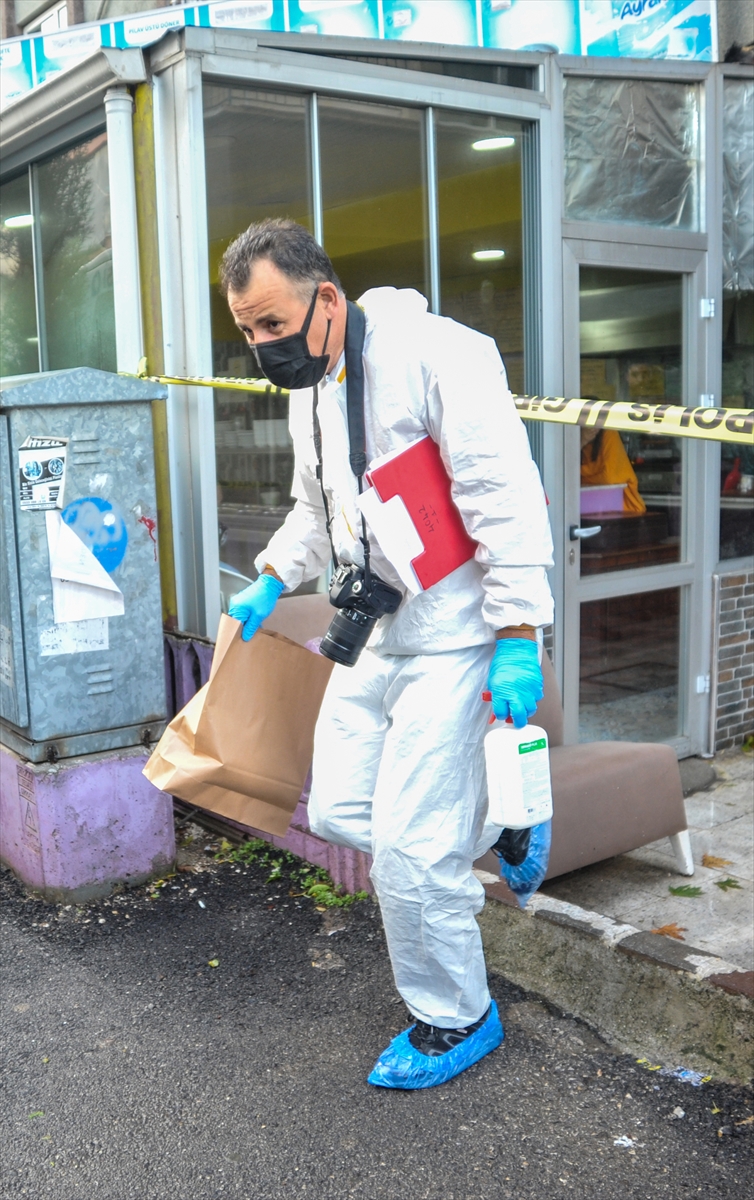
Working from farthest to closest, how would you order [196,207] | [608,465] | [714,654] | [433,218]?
1. [714,654]
2. [608,465]
3. [433,218]
4. [196,207]

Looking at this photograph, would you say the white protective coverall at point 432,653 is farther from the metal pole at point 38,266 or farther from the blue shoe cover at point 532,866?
the metal pole at point 38,266

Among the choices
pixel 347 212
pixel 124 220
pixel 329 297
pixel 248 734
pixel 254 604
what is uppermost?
pixel 347 212

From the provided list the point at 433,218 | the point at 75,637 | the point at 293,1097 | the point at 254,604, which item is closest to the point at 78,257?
the point at 433,218

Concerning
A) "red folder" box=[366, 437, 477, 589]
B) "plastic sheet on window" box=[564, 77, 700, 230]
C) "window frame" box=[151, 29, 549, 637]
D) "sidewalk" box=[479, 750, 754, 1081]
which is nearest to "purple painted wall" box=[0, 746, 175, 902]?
"window frame" box=[151, 29, 549, 637]

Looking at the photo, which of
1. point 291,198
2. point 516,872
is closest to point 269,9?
point 291,198

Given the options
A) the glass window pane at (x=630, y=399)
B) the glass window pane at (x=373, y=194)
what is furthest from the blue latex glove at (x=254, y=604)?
the glass window pane at (x=630, y=399)

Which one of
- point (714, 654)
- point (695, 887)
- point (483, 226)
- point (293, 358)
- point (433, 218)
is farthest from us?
point (714, 654)

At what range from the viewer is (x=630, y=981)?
326 centimetres

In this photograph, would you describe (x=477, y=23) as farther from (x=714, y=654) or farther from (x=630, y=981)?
(x=630, y=981)

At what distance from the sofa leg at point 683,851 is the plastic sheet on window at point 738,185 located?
3.05 metres

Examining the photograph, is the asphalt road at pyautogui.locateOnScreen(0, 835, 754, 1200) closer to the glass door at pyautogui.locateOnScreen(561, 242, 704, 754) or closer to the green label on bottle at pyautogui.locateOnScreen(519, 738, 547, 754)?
the green label on bottle at pyautogui.locateOnScreen(519, 738, 547, 754)

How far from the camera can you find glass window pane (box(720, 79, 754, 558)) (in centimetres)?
600

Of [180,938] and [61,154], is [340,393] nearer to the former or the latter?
[180,938]

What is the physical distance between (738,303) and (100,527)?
375 centimetres
